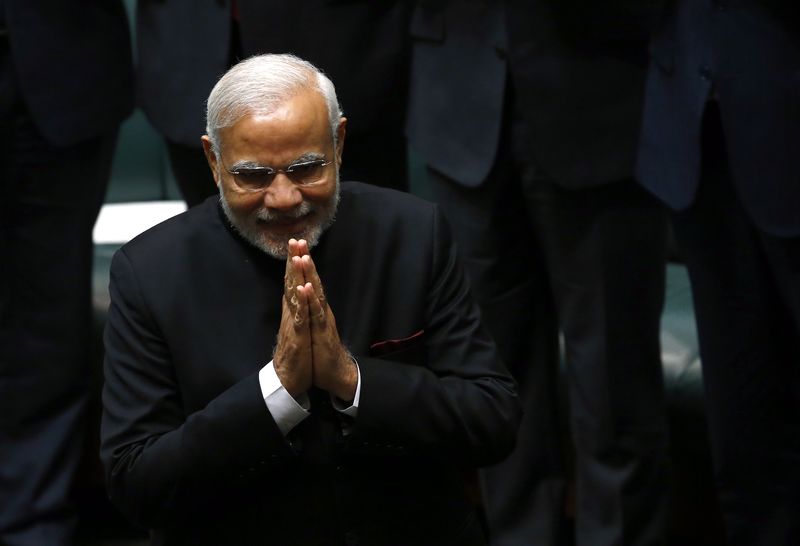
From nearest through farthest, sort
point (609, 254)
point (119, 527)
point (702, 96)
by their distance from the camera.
A: point (702, 96), point (609, 254), point (119, 527)

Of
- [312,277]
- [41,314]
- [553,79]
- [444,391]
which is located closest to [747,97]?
[553,79]

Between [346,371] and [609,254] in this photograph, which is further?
[609,254]

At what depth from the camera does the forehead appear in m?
1.97

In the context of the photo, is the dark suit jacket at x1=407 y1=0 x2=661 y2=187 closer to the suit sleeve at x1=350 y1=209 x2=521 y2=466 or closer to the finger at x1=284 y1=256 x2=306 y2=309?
the suit sleeve at x1=350 y1=209 x2=521 y2=466

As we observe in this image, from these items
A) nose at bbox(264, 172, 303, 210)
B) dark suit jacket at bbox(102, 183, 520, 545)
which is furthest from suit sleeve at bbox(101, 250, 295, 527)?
nose at bbox(264, 172, 303, 210)

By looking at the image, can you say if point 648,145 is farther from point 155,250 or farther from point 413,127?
point 155,250

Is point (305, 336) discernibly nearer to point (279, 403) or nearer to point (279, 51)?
point (279, 403)

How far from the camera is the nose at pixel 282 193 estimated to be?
6.54 ft

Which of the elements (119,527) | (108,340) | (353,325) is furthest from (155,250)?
(119,527)

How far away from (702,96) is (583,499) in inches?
31.7

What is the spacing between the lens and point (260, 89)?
1.97m

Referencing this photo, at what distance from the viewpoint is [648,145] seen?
2.72 metres

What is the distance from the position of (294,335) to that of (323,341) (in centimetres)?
4

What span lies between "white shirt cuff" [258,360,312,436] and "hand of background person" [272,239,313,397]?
0.6 inches
